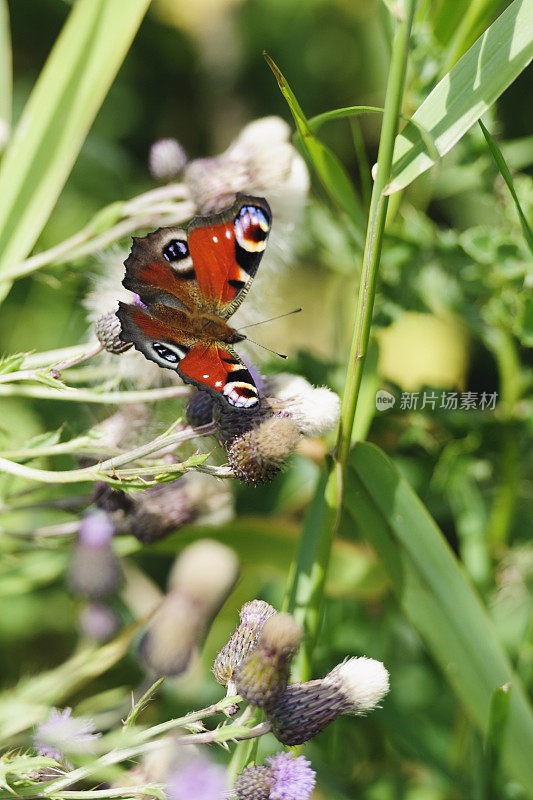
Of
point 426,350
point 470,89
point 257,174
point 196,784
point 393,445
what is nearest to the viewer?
point 196,784

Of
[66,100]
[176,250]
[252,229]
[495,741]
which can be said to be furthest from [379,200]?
[495,741]

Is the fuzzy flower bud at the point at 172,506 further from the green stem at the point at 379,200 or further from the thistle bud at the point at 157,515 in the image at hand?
the green stem at the point at 379,200

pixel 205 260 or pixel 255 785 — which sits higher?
pixel 205 260

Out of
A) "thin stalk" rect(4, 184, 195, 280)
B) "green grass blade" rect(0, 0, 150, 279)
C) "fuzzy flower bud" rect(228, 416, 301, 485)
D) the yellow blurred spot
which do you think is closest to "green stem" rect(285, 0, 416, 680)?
"fuzzy flower bud" rect(228, 416, 301, 485)

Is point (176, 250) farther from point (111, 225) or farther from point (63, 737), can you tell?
point (63, 737)

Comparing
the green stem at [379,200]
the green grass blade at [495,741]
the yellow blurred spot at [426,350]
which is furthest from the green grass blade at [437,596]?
the yellow blurred spot at [426,350]

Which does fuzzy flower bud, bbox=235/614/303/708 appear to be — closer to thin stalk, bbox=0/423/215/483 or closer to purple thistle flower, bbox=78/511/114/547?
thin stalk, bbox=0/423/215/483
